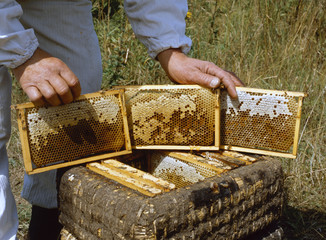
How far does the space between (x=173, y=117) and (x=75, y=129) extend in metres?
0.46

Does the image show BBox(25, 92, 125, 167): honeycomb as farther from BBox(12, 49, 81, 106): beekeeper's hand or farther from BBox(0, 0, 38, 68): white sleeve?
BBox(0, 0, 38, 68): white sleeve

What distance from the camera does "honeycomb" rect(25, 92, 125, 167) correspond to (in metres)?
1.49

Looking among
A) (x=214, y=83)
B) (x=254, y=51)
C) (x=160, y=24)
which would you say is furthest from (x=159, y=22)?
(x=254, y=51)

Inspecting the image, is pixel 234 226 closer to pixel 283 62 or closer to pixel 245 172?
pixel 245 172

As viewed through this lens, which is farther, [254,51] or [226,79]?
[254,51]

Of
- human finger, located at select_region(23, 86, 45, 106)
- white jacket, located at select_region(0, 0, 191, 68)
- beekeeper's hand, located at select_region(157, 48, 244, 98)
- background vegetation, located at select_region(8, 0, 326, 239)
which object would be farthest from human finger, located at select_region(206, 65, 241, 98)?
background vegetation, located at select_region(8, 0, 326, 239)

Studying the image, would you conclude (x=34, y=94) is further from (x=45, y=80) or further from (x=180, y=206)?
(x=180, y=206)

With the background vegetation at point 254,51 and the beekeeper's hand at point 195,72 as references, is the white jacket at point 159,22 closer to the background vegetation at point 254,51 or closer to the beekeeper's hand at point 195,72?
the beekeeper's hand at point 195,72

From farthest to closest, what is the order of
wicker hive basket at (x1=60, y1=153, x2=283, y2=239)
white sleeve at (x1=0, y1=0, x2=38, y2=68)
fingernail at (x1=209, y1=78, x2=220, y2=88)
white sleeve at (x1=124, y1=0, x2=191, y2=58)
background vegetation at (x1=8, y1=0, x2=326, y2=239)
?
background vegetation at (x1=8, y1=0, x2=326, y2=239) → white sleeve at (x1=124, y1=0, x2=191, y2=58) → fingernail at (x1=209, y1=78, x2=220, y2=88) → white sleeve at (x1=0, y1=0, x2=38, y2=68) → wicker hive basket at (x1=60, y1=153, x2=283, y2=239)

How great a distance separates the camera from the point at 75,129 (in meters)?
1.56

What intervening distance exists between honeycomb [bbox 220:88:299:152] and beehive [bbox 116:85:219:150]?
0.08m

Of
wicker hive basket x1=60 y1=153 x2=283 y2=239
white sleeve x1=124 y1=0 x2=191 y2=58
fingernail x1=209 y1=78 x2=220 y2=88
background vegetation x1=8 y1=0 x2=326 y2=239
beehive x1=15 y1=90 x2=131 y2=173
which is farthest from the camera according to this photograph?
background vegetation x1=8 y1=0 x2=326 y2=239

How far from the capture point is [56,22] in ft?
6.26

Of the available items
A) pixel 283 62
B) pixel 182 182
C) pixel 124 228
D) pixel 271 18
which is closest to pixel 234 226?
pixel 182 182
